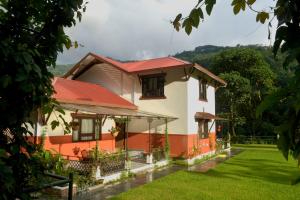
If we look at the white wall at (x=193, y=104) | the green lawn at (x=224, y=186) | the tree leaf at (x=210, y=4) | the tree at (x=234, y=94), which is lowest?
the green lawn at (x=224, y=186)

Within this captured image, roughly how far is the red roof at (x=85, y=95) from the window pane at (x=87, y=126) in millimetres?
1169

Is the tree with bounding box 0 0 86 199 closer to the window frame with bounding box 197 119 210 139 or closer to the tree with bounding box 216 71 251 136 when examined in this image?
the window frame with bounding box 197 119 210 139

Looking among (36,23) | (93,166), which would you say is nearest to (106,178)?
(93,166)

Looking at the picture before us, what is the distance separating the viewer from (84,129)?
16.6m

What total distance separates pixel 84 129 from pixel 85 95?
2.10 meters

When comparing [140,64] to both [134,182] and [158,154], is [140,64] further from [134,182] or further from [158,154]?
[134,182]

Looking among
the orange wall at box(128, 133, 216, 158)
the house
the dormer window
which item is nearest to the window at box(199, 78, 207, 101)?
the house

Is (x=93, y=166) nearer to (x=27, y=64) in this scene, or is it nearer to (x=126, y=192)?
(x=126, y=192)

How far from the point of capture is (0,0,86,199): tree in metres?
2.37

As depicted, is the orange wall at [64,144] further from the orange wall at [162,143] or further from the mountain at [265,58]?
the mountain at [265,58]

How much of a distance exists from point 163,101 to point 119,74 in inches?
167

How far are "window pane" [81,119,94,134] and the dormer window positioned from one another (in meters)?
5.12

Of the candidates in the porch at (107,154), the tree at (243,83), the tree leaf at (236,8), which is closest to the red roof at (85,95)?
the porch at (107,154)

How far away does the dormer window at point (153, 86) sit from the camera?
2038cm
